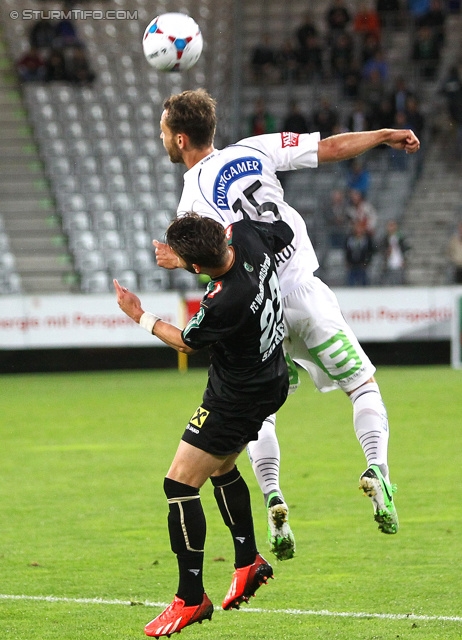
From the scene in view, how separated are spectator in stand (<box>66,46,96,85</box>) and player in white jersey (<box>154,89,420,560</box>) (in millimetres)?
17635

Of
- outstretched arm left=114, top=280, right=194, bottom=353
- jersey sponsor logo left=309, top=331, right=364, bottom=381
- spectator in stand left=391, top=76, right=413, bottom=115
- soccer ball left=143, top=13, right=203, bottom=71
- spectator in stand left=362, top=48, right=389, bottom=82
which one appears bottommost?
spectator in stand left=391, top=76, right=413, bottom=115

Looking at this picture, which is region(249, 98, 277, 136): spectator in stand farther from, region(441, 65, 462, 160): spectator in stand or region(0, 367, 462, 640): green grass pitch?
region(0, 367, 462, 640): green grass pitch

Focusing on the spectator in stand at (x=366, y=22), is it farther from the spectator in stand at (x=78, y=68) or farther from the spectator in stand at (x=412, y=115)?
the spectator in stand at (x=78, y=68)

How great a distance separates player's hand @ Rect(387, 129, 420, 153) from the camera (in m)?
5.56

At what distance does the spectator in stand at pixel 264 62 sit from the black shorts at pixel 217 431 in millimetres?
18594

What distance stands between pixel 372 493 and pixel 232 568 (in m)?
1.43

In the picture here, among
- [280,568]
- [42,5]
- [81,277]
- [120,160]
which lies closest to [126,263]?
[81,277]

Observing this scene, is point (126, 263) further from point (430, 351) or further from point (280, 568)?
point (280, 568)

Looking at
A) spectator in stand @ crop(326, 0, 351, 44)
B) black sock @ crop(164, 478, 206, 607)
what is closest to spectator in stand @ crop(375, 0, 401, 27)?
spectator in stand @ crop(326, 0, 351, 44)

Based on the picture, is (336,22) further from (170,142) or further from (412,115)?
(170,142)

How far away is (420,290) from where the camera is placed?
18.0 meters

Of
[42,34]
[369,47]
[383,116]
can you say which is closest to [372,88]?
[369,47]

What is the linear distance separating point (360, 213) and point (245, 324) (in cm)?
1515

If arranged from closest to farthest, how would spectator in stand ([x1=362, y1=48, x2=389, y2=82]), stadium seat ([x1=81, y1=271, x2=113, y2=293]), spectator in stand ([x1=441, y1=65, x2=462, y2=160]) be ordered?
stadium seat ([x1=81, y1=271, x2=113, y2=293])
spectator in stand ([x1=441, y1=65, x2=462, y2=160])
spectator in stand ([x1=362, y1=48, x2=389, y2=82])
